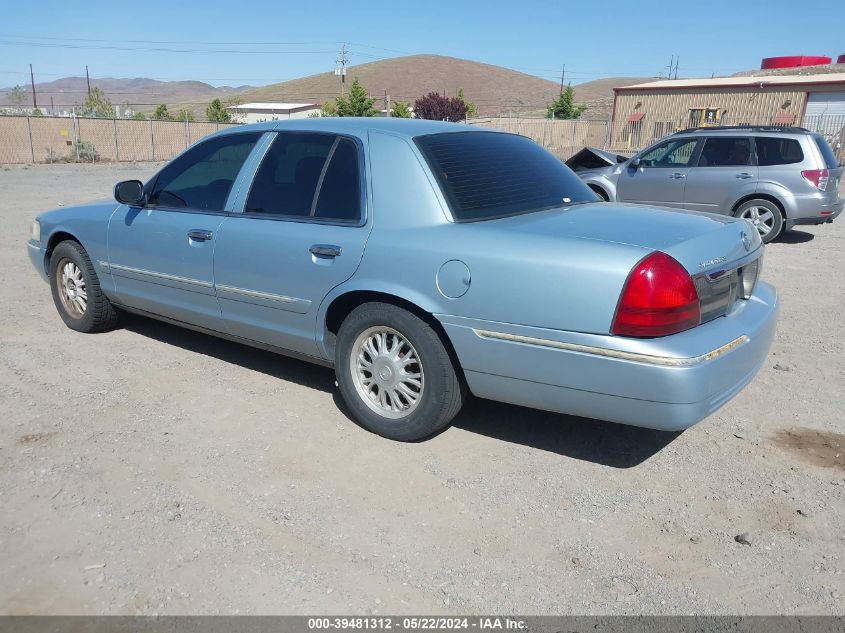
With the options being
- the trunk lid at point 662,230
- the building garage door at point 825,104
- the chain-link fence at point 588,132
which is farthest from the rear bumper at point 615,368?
the building garage door at point 825,104

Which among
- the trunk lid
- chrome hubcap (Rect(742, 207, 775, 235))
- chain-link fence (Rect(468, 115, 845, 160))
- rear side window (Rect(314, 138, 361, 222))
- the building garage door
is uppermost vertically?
the building garage door

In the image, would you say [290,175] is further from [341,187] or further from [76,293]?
[76,293]

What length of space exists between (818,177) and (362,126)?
28.0 ft

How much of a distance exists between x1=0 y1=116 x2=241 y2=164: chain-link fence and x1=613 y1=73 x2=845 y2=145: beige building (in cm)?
2455

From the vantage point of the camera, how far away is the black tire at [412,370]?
12.1ft

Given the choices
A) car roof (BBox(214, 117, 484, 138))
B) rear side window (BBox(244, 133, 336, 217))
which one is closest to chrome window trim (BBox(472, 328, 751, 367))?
car roof (BBox(214, 117, 484, 138))

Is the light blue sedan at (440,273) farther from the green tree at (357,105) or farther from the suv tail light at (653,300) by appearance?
the green tree at (357,105)

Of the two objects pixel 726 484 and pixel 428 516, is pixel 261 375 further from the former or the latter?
pixel 726 484

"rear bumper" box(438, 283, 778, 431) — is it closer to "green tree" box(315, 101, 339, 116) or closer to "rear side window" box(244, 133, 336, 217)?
"rear side window" box(244, 133, 336, 217)

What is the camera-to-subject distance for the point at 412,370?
390cm

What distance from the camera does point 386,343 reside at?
12.9 ft

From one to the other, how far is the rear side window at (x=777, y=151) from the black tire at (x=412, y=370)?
28.8ft

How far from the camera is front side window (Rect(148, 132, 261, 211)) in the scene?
468cm

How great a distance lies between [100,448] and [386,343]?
159cm
